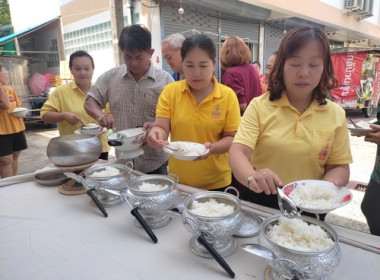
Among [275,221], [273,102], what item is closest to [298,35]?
[273,102]

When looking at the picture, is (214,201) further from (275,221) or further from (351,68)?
(351,68)

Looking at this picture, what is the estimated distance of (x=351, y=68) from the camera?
27.0 ft

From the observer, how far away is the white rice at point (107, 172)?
1.34 m

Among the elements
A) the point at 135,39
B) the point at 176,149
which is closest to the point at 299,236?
the point at 176,149

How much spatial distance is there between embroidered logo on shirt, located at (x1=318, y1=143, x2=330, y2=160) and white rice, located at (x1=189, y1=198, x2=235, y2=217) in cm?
51

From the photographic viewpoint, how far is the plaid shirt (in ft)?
6.37

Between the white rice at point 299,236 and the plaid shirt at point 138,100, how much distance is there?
1.26 meters

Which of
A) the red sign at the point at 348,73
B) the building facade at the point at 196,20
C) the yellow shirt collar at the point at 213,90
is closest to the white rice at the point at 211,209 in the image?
the yellow shirt collar at the point at 213,90

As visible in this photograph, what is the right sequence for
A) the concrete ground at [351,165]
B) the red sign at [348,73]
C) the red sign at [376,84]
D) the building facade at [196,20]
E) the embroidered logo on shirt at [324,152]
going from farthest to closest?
the red sign at [376,84] < the red sign at [348,73] < the building facade at [196,20] < the concrete ground at [351,165] < the embroidered logo on shirt at [324,152]

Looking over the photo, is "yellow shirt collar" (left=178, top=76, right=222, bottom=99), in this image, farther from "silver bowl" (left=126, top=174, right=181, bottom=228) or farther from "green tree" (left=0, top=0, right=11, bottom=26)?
"green tree" (left=0, top=0, right=11, bottom=26)

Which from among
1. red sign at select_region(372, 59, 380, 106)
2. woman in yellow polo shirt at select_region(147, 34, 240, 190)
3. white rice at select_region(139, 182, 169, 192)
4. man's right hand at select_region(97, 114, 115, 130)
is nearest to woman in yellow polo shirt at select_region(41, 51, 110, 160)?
man's right hand at select_region(97, 114, 115, 130)

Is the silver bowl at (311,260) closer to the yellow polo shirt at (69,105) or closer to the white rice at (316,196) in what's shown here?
the white rice at (316,196)

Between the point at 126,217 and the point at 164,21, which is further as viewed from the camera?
the point at 164,21

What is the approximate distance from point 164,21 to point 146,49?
514 centimetres
